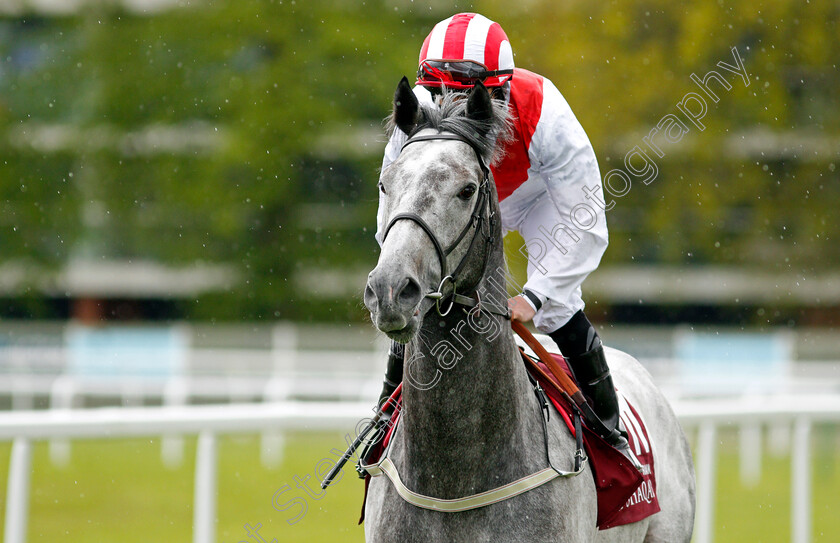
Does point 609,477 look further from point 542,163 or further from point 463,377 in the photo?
point 542,163

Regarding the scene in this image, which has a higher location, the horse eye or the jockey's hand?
the horse eye

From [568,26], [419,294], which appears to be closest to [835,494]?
[419,294]

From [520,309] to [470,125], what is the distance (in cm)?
60

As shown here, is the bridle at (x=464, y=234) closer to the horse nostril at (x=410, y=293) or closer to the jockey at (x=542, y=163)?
the horse nostril at (x=410, y=293)

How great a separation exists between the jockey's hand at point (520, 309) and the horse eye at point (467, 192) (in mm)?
465

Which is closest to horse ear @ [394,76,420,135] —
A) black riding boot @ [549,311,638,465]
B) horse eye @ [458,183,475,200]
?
horse eye @ [458,183,475,200]

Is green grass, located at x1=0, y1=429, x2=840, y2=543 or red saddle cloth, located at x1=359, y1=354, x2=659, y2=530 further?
green grass, located at x1=0, y1=429, x2=840, y2=543

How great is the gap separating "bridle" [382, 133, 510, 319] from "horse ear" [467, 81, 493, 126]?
0.09 m

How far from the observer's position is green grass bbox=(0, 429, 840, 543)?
7.14 meters

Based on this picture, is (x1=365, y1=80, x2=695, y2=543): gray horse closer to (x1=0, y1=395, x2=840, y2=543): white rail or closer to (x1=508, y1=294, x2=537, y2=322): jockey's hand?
(x1=508, y1=294, x2=537, y2=322): jockey's hand

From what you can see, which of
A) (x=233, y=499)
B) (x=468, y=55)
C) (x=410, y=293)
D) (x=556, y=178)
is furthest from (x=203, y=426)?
(x=233, y=499)

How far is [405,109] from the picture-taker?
2.85 metres

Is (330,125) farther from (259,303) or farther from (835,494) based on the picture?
(835,494)

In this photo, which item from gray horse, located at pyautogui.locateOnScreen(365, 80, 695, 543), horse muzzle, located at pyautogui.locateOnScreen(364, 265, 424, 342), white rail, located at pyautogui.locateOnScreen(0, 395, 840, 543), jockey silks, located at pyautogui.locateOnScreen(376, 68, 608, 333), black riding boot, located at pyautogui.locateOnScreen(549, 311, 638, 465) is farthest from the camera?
white rail, located at pyautogui.locateOnScreen(0, 395, 840, 543)
